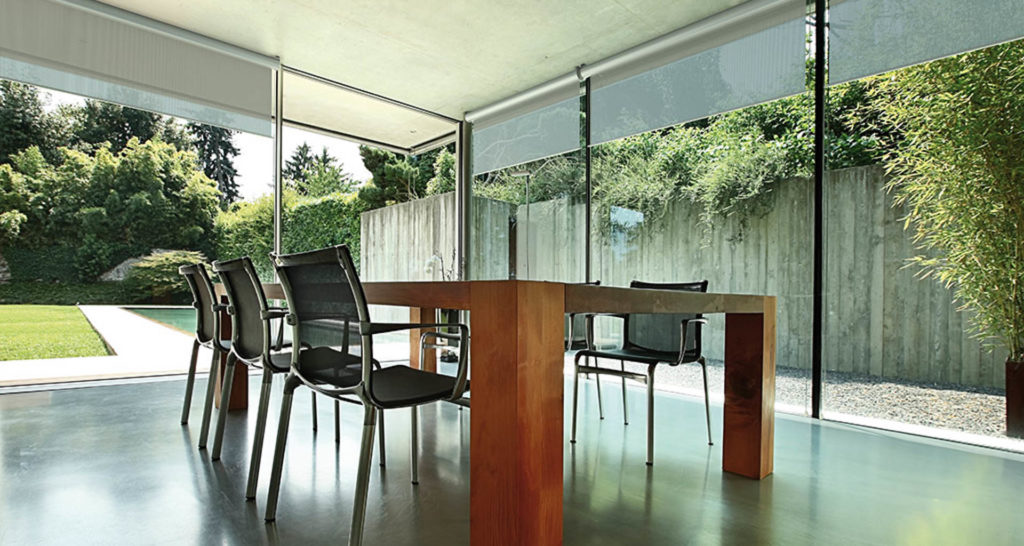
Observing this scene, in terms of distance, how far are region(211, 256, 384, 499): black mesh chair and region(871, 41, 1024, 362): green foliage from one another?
9.51 feet

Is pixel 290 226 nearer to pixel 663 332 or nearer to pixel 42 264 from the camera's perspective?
pixel 42 264

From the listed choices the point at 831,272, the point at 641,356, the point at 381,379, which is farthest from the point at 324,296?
the point at 831,272

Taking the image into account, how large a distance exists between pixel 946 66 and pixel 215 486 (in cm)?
392

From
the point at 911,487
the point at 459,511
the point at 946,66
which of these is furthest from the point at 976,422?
the point at 459,511

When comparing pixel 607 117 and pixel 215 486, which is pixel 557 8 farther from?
pixel 215 486

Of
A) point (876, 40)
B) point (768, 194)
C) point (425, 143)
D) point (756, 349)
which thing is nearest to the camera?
point (756, 349)

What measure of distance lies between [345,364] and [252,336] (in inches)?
30.8

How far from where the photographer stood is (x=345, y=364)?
4.81ft

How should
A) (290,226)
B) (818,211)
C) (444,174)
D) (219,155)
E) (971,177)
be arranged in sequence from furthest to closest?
1. (444,174)
2. (290,226)
3. (219,155)
4. (818,211)
5. (971,177)

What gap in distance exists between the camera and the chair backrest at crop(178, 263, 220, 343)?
97.3 inches

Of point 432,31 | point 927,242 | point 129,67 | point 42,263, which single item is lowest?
point 42,263

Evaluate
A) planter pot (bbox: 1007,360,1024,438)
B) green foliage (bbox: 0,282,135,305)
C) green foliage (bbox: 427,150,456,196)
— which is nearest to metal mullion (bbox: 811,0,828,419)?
planter pot (bbox: 1007,360,1024,438)

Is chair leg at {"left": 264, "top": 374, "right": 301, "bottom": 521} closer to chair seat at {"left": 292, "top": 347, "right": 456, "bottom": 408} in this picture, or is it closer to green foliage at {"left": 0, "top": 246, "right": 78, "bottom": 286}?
chair seat at {"left": 292, "top": 347, "right": 456, "bottom": 408}

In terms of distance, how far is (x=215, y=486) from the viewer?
1.85m
